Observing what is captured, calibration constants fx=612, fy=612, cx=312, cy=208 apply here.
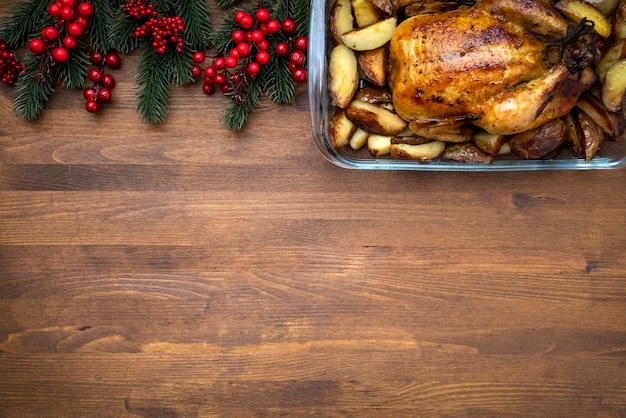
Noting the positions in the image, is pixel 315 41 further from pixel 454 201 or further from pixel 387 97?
pixel 454 201

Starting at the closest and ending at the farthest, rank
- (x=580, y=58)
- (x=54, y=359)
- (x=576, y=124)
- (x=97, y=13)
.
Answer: (x=580, y=58), (x=576, y=124), (x=97, y=13), (x=54, y=359)

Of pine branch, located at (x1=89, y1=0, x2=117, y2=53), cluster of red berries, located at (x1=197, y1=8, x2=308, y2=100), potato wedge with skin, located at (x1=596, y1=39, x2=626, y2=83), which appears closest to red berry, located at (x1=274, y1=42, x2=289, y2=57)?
cluster of red berries, located at (x1=197, y1=8, x2=308, y2=100)

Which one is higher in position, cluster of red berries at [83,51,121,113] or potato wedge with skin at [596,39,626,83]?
potato wedge with skin at [596,39,626,83]

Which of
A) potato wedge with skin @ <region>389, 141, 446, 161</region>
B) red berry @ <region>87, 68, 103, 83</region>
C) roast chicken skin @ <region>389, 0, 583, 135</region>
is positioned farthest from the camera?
red berry @ <region>87, 68, 103, 83</region>

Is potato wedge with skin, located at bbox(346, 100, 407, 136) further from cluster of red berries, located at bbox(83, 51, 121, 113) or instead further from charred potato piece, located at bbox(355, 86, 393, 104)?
cluster of red berries, located at bbox(83, 51, 121, 113)

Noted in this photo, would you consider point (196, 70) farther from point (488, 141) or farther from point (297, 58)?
point (488, 141)

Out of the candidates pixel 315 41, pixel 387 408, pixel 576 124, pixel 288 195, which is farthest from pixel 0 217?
pixel 576 124
